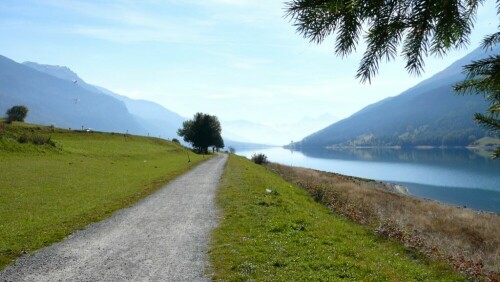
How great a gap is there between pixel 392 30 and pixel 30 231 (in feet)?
68.3

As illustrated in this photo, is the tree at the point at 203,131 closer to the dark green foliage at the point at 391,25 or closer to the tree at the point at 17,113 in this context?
the tree at the point at 17,113

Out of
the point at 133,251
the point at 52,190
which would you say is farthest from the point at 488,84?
the point at 52,190

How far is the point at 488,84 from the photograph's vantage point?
3.85 m

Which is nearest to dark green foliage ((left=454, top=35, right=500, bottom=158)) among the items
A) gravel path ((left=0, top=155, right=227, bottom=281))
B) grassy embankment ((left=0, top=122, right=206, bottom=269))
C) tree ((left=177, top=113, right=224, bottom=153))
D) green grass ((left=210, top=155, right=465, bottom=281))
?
green grass ((left=210, top=155, right=465, bottom=281))

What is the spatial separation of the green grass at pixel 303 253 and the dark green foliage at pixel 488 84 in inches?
391

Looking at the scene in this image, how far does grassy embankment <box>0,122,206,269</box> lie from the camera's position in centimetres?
1912

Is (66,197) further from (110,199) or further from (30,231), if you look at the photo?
(30,231)

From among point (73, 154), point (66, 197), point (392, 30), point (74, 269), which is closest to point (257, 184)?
point (66, 197)

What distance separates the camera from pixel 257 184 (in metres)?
38.9

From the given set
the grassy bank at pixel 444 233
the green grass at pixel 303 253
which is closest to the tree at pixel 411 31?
the green grass at pixel 303 253

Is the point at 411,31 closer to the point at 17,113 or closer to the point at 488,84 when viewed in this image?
the point at 488,84

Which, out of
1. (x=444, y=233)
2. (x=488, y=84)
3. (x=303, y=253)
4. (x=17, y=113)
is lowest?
(x=444, y=233)

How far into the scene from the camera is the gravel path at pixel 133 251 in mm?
13508

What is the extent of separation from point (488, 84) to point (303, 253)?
42.4ft
